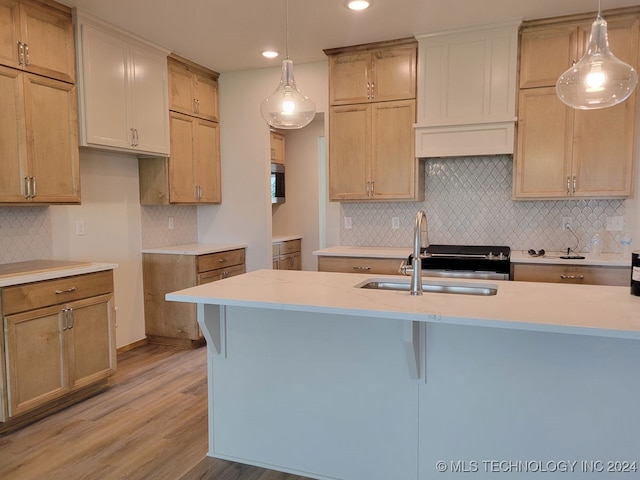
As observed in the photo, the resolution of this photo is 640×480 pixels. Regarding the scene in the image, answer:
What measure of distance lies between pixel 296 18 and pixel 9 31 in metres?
1.79

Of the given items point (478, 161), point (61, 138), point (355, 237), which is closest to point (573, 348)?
point (478, 161)

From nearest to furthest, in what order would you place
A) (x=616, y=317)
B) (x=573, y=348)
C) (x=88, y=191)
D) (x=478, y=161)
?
(x=616, y=317)
(x=573, y=348)
(x=88, y=191)
(x=478, y=161)

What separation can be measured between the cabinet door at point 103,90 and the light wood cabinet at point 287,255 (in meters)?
2.18

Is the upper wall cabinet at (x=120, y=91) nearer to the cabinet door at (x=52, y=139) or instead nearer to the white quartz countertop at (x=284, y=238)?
the cabinet door at (x=52, y=139)

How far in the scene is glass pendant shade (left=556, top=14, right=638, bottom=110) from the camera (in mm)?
1815

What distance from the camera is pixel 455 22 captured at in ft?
11.4

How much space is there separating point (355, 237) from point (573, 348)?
2.76 metres

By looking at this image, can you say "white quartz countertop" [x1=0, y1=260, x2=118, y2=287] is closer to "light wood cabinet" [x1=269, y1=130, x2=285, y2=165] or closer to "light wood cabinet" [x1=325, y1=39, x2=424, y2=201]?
"light wood cabinet" [x1=325, y1=39, x2=424, y2=201]

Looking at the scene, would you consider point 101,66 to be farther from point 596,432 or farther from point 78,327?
point 596,432

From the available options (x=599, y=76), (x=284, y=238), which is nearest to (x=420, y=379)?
(x=599, y=76)

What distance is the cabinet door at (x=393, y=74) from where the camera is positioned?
3.83 meters

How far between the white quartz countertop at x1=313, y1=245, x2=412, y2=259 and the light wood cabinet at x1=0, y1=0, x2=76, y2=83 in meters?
2.27

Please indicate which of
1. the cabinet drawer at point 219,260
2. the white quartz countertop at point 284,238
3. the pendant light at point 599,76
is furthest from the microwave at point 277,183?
the pendant light at point 599,76

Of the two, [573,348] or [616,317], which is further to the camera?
[573,348]
